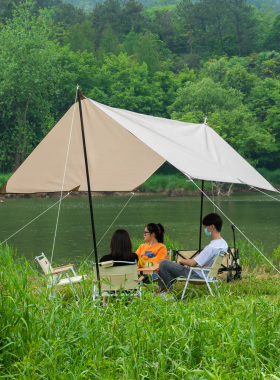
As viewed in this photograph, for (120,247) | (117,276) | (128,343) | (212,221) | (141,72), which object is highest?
(141,72)

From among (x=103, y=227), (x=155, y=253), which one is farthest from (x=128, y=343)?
(x=103, y=227)

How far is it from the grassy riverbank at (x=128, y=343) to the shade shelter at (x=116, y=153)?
2.01m

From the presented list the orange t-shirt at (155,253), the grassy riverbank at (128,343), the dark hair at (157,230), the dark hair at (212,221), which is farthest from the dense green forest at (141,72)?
the grassy riverbank at (128,343)

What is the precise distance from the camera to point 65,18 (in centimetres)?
6925

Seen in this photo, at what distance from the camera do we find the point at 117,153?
7.46 m

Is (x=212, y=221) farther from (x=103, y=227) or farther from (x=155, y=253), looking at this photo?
(x=103, y=227)

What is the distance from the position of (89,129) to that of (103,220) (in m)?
14.4

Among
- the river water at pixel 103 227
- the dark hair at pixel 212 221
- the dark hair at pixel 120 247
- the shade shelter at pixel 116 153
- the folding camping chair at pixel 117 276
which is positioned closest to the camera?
the folding camping chair at pixel 117 276

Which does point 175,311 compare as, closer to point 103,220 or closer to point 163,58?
point 103,220

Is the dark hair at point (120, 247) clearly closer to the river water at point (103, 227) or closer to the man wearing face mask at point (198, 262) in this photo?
the man wearing face mask at point (198, 262)

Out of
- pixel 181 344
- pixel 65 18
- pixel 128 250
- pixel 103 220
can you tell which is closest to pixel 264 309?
pixel 181 344

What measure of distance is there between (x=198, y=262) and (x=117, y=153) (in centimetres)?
213

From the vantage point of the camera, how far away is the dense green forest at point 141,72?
1726 inches

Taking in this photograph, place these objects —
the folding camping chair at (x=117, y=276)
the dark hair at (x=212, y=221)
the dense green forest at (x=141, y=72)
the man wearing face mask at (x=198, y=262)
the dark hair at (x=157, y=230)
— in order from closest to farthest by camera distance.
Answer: the folding camping chair at (x=117, y=276) → the man wearing face mask at (x=198, y=262) → the dark hair at (x=212, y=221) → the dark hair at (x=157, y=230) → the dense green forest at (x=141, y=72)
